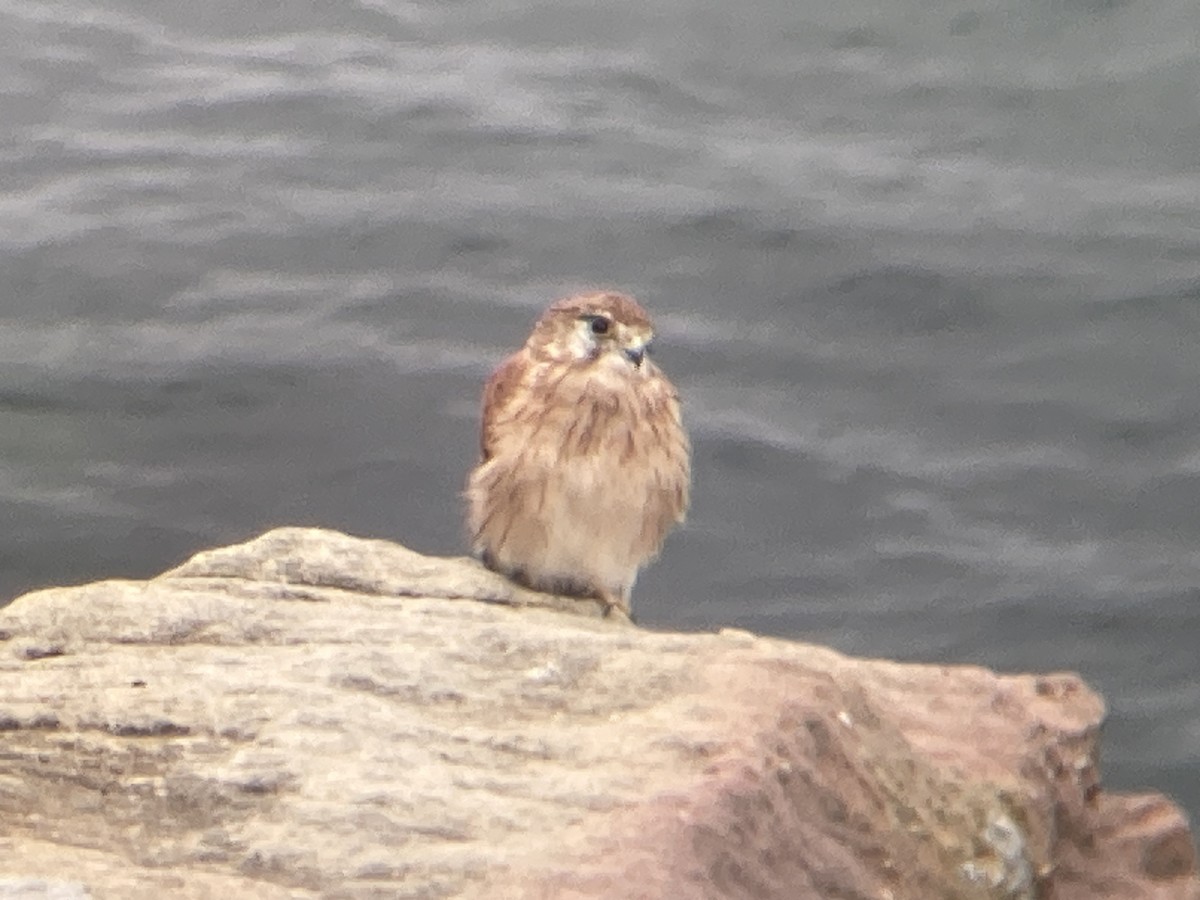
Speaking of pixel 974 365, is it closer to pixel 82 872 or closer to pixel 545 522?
pixel 545 522

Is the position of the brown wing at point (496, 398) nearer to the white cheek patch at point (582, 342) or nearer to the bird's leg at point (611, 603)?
the white cheek patch at point (582, 342)

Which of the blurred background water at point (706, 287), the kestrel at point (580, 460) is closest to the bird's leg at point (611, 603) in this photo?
the kestrel at point (580, 460)

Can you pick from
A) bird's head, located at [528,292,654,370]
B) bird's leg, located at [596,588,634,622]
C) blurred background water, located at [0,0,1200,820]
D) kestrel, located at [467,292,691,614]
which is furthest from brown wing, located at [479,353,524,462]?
blurred background water, located at [0,0,1200,820]

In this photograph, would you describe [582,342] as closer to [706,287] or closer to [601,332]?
[601,332]

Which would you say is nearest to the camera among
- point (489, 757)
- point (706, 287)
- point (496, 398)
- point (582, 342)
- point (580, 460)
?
point (489, 757)

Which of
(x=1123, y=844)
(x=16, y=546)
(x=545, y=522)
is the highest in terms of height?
(x=16, y=546)

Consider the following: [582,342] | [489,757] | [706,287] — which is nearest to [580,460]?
[582,342]

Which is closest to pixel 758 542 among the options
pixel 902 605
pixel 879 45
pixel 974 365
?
pixel 902 605
